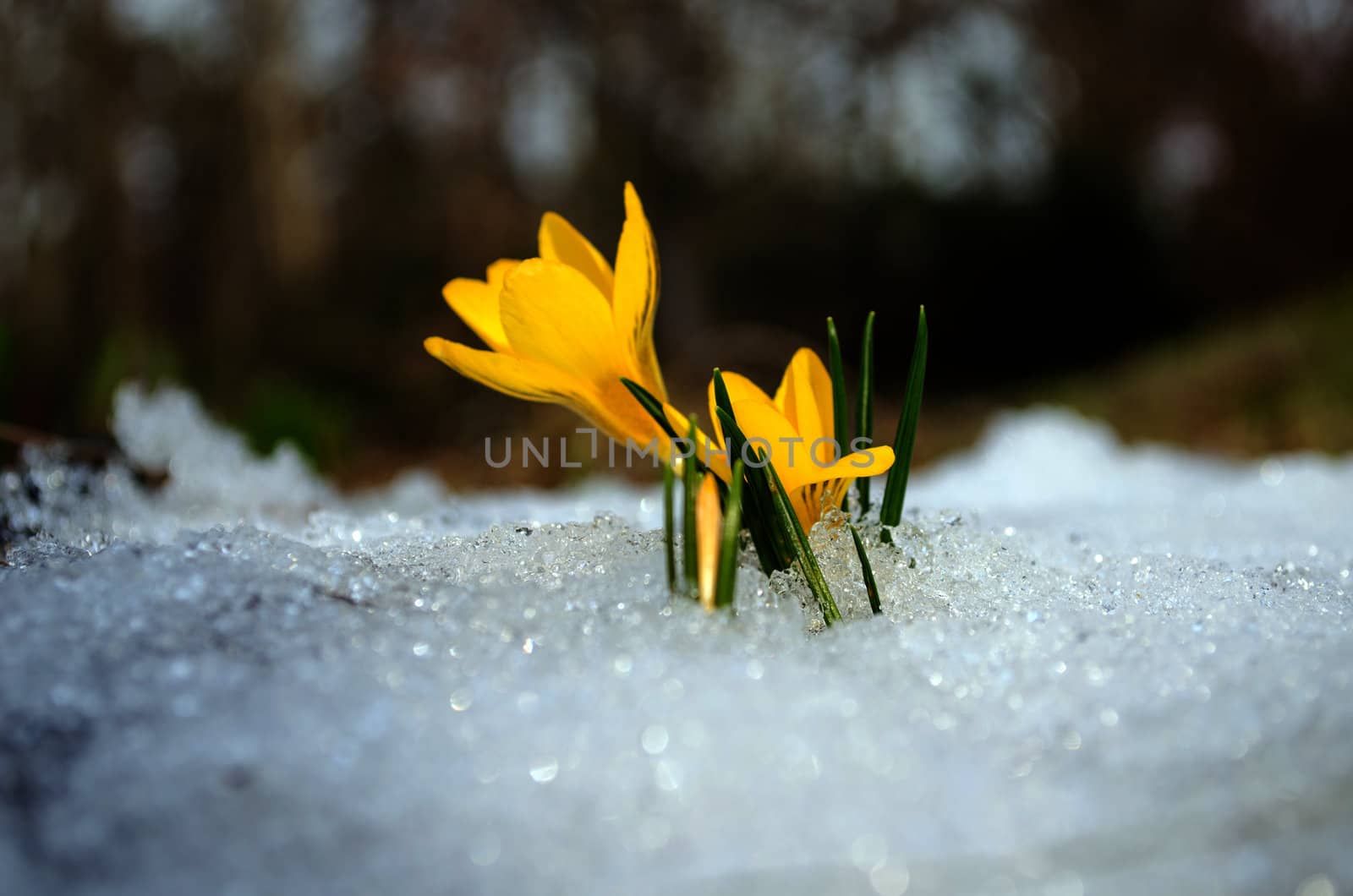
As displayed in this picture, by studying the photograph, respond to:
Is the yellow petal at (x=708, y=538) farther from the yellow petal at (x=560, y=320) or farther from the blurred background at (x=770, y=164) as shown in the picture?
the blurred background at (x=770, y=164)

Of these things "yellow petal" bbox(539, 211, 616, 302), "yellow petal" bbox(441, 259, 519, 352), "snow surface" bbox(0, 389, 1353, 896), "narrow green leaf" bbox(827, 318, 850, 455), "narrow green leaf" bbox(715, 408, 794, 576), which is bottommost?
"snow surface" bbox(0, 389, 1353, 896)

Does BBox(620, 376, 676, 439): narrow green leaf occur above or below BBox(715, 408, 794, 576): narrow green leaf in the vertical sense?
above

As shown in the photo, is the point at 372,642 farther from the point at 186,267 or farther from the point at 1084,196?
the point at 186,267

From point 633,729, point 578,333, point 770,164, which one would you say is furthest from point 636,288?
point 770,164

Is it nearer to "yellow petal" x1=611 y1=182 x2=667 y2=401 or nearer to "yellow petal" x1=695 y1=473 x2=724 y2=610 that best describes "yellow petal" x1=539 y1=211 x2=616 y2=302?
"yellow petal" x1=611 y1=182 x2=667 y2=401

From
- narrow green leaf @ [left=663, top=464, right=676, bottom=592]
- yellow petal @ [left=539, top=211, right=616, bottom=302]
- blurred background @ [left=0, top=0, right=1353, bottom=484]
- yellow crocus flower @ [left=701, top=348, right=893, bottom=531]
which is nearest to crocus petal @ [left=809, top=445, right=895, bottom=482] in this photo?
yellow crocus flower @ [left=701, top=348, right=893, bottom=531]

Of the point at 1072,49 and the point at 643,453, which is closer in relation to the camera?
the point at 643,453

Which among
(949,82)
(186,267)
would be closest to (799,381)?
(949,82)
